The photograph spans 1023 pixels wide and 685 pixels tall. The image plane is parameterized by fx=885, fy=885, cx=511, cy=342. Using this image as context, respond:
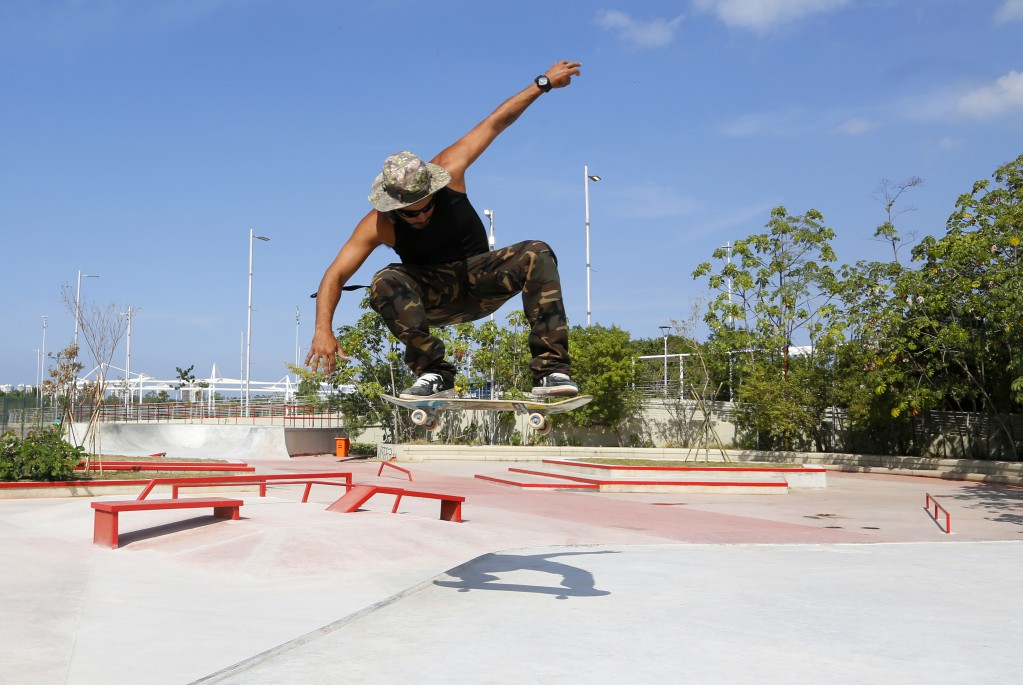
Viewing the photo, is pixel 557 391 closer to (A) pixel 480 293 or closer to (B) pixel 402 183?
(A) pixel 480 293

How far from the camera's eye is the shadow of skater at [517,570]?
32.4 ft

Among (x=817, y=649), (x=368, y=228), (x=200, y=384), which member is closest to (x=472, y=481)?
(x=817, y=649)

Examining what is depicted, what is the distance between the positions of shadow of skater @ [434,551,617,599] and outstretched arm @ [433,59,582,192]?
18.2 ft

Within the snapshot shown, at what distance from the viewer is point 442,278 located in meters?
5.55

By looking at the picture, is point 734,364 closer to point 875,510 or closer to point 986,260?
point 986,260

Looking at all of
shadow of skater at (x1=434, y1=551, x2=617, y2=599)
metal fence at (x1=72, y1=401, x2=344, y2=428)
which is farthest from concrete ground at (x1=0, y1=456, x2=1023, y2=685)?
metal fence at (x1=72, y1=401, x2=344, y2=428)

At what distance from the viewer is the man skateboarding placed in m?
5.42

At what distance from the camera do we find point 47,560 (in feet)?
37.0

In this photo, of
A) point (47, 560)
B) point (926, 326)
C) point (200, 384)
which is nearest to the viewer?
point (47, 560)

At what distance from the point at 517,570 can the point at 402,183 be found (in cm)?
736

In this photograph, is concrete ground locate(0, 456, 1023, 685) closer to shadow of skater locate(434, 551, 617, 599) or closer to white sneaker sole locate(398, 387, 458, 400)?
shadow of skater locate(434, 551, 617, 599)

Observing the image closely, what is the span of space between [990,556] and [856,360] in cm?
2347

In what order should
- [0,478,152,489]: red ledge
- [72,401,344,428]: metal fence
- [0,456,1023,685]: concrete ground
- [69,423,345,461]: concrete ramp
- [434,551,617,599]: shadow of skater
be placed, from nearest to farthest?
1. [0,456,1023,685]: concrete ground
2. [434,551,617,599]: shadow of skater
3. [0,478,152,489]: red ledge
4. [69,423,345,461]: concrete ramp
5. [72,401,344,428]: metal fence

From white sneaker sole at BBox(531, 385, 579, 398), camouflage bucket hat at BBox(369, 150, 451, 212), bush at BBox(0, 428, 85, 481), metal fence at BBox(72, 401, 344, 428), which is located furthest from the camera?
metal fence at BBox(72, 401, 344, 428)
